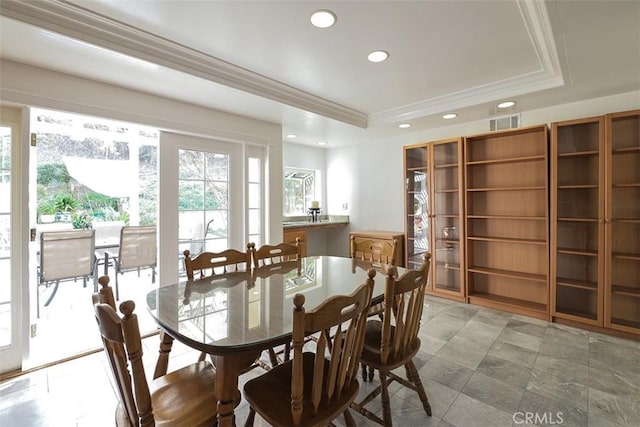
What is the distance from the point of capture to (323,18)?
→ 1799 mm

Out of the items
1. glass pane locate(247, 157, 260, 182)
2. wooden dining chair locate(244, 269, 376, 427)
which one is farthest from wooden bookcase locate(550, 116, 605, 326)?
glass pane locate(247, 157, 260, 182)

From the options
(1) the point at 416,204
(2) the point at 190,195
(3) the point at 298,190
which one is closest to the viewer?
(2) the point at 190,195

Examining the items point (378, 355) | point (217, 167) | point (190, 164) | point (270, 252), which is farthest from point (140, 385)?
point (217, 167)

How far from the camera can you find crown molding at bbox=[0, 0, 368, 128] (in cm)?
162

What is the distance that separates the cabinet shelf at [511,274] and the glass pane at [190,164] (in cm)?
341

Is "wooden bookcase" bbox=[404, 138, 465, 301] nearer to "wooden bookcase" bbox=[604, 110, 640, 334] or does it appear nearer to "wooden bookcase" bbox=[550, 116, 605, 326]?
"wooden bookcase" bbox=[550, 116, 605, 326]

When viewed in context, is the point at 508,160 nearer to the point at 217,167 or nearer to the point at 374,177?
the point at 374,177

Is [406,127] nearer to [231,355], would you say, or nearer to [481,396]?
[481,396]

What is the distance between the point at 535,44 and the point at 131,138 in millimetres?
5969

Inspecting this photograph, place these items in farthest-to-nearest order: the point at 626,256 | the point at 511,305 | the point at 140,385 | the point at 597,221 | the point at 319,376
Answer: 1. the point at 511,305
2. the point at 597,221
3. the point at 626,256
4. the point at 319,376
5. the point at 140,385

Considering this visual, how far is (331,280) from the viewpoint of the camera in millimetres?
1978

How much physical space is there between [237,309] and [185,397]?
407 mm

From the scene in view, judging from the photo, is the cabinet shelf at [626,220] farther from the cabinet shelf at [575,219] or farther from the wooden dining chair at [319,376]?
the wooden dining chair at [319,376]

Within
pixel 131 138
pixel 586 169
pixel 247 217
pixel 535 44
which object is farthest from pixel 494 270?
pixel 131 138
